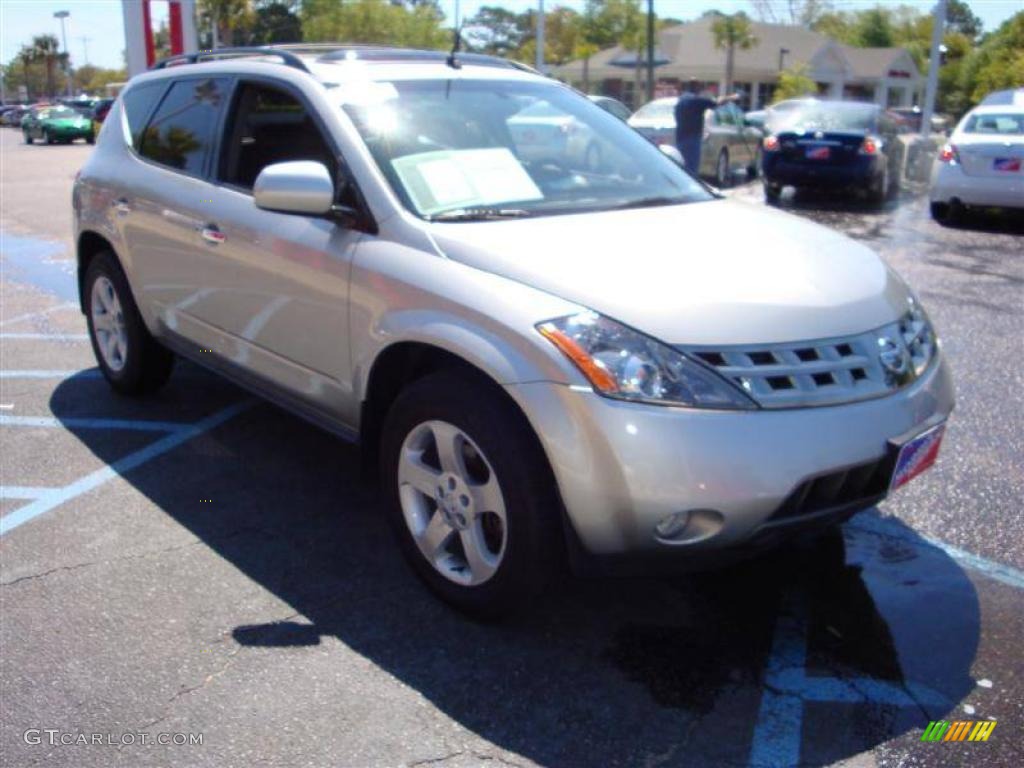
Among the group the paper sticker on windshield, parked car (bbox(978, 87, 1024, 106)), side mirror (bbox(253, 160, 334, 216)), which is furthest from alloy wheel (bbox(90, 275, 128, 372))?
parked car (bbox(978, 87, 1024, 106))

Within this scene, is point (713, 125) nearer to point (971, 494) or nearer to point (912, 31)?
point (971, 494)

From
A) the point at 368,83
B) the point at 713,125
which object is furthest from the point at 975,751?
the point at 713,125

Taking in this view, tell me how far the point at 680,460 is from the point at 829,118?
13040 mm

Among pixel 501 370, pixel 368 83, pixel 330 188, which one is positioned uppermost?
pixel 368 83

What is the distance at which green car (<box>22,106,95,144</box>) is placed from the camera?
127 ft

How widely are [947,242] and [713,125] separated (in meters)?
7.06

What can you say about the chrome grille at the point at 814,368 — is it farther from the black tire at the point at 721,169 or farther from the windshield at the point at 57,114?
the windshield at the point at 57,114

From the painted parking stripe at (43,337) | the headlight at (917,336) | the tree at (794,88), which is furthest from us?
the tree at (794,88)

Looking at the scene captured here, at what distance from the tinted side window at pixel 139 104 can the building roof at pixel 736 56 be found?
58.1 metres

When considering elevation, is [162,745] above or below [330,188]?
below

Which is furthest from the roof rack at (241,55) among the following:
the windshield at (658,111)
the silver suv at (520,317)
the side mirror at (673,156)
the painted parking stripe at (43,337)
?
the windshield at (658,111)

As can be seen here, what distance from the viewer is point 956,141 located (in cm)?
1224

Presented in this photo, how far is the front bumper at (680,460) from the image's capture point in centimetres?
288

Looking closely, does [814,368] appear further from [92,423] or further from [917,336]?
[92,423]
